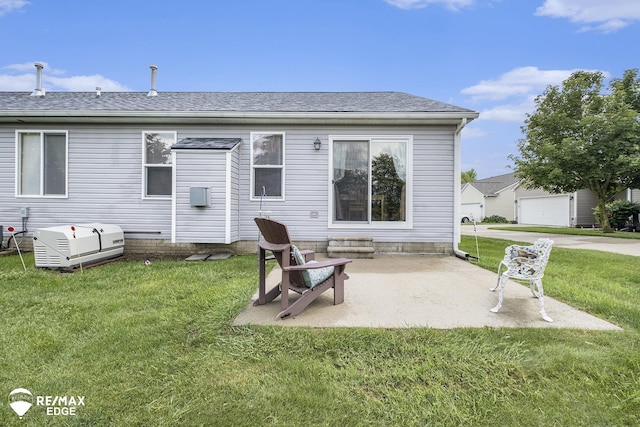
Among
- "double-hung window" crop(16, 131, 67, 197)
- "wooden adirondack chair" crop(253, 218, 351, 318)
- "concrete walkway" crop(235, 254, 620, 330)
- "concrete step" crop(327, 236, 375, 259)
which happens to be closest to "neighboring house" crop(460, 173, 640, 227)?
"concrete step" crop(327, 236, 375, 259)

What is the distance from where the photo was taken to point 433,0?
427 inches

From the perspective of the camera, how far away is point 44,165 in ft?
22.9

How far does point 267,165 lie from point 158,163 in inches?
93.8

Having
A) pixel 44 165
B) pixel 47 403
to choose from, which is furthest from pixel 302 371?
pixel 44 165

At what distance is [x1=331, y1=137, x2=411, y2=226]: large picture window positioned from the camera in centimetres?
692

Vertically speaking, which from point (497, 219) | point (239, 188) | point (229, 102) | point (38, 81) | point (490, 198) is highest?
point (38, 81)

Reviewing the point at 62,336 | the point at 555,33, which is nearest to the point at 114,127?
the point at 62,336

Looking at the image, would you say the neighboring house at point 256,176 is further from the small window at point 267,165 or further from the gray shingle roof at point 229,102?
the gray shingle roof at point 229,102

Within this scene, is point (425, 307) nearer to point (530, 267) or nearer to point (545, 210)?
point (530, 267)

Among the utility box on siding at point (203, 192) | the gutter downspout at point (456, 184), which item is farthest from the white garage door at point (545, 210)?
the utility box on siding at point (203, 192)

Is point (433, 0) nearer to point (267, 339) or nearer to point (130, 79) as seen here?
point (267, 339)

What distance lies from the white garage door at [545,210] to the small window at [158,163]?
23837mm

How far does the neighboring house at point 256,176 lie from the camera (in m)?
6.85

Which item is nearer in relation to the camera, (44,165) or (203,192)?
(203,192)
